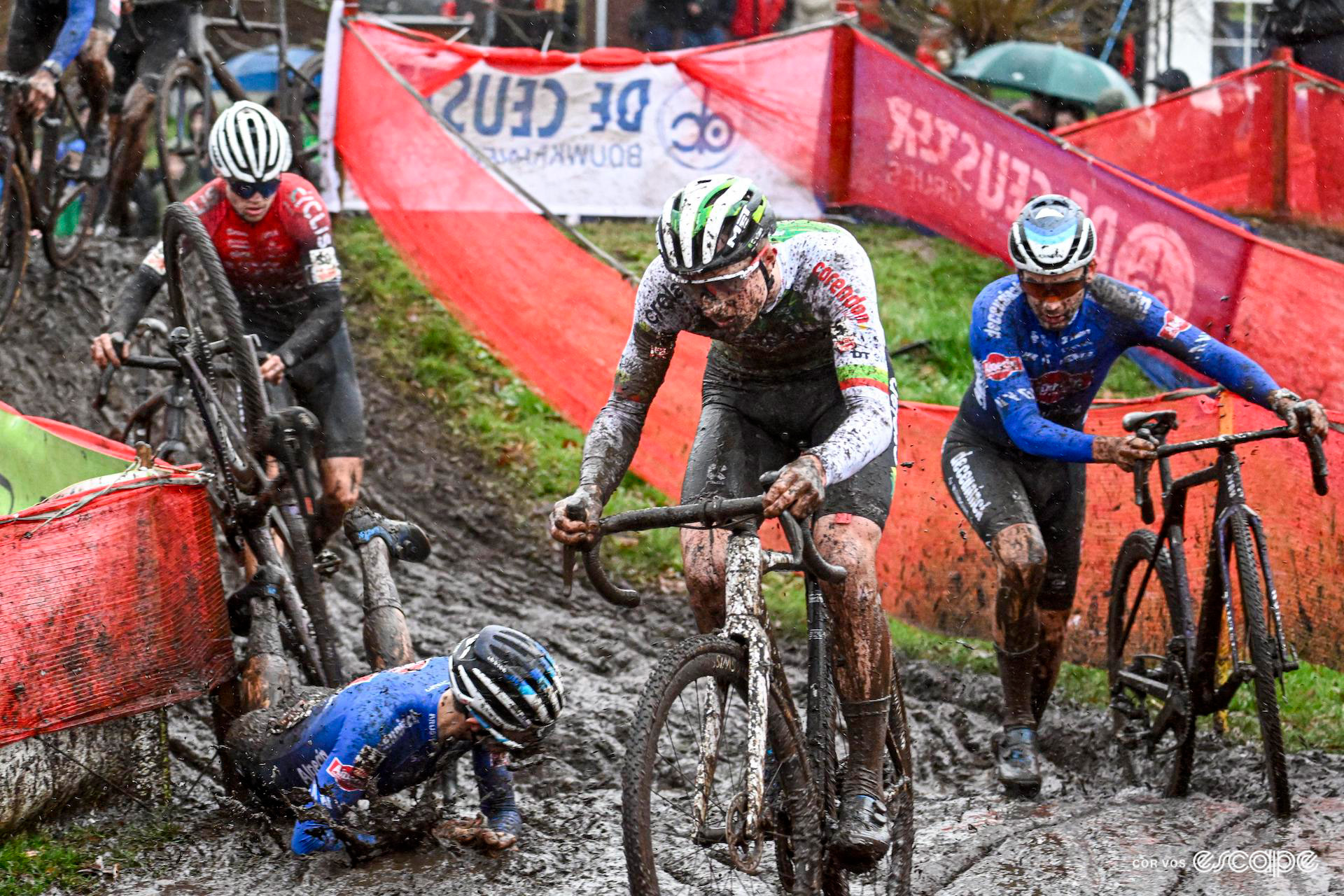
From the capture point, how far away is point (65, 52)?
8.80 meters

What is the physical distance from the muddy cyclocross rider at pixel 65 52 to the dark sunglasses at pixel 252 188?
2750 mm

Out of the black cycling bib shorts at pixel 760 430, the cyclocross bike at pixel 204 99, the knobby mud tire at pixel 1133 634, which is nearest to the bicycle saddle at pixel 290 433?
the black cycling bib shorts at pixel 760 430

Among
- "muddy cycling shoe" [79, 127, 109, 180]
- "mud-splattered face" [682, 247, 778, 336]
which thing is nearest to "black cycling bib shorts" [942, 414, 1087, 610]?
"mud-splattered face" [682, 247, 778, 336]

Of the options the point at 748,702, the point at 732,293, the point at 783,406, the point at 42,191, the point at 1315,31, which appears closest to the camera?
the point at 748,702

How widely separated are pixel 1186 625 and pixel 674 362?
392 cm

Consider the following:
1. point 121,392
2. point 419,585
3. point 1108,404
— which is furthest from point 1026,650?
point 121,392

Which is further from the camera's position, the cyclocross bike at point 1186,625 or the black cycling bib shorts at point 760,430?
the cyclocross bike at point 1186,625

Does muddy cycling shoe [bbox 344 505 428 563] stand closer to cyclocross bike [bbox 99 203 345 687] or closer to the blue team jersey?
cyclocross bike [bbox 99 203 345 687]

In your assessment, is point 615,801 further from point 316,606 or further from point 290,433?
point 290,433

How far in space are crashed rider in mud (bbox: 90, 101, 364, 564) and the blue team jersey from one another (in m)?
3.03

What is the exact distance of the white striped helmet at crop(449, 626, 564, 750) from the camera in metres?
4.72

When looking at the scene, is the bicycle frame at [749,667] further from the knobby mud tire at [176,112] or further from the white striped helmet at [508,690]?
the knobby mud tire at [176,112]

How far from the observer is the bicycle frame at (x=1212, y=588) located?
5.43 meters

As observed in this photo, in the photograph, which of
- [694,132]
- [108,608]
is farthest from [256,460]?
[694,132]
